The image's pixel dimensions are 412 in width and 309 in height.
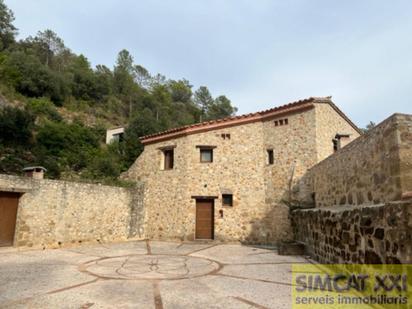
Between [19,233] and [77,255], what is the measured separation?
245 cm

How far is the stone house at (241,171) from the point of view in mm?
11641

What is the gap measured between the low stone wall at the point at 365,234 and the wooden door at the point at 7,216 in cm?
956

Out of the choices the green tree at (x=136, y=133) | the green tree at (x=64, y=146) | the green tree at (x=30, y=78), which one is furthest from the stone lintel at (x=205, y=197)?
the green tree at (x=30, y=78)

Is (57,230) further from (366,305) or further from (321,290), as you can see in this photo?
(366,305)

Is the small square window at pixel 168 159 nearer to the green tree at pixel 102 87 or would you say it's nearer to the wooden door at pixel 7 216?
the wooden door at pixel 7 216

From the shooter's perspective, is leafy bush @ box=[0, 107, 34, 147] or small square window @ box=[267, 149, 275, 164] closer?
small square window @ box=[267, 149, 275, 164]

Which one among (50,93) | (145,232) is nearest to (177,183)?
(145,232)

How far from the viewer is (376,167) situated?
5.00 meters

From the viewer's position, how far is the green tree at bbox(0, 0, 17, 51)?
99.3 feet

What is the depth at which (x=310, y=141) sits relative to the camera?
11367 mm

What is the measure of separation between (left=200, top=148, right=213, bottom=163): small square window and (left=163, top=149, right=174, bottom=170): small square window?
5.47ft

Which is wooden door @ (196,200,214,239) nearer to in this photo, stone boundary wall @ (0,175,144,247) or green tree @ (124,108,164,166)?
stone boundary wall @ (0,175,144,247)

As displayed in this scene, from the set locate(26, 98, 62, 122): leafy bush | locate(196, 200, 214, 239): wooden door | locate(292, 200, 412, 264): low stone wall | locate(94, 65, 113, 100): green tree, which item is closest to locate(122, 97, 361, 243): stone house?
locate(196, 200, 214, 239): wooden door

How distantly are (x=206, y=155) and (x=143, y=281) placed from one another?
336 inches
